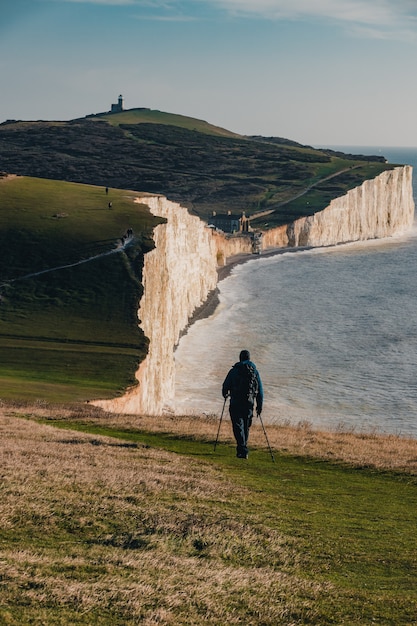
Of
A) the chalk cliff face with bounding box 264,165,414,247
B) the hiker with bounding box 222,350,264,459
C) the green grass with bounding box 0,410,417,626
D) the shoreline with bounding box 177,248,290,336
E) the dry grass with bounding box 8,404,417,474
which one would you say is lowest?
the dry grass with bounding box 8,404,417,474

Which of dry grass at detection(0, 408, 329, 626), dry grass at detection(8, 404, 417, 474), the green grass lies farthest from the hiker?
dry grass at detection(8, 404, 417, 474)

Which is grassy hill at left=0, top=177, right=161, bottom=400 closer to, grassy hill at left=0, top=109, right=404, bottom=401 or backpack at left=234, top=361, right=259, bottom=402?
grassy hill at left=0, top=109, right=404, bottom=401

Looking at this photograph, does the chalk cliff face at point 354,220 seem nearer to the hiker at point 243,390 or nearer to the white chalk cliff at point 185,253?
the white chalk cliff at point 185,253

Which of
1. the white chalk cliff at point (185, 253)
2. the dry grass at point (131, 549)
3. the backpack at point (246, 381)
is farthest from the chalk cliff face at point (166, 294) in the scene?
the dry grass at point (131, 549)

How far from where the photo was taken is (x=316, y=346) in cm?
7469

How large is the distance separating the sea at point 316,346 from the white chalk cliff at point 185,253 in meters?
2.42

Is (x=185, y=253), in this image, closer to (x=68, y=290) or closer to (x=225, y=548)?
(x=68, y=290)

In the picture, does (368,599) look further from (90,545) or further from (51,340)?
(51,340)

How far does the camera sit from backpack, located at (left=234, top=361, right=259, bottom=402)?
63.6 ft

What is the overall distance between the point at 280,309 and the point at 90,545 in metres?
81.5

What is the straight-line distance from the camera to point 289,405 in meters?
55.3

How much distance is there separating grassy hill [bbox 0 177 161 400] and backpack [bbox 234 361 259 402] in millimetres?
16393

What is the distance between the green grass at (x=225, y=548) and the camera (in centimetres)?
1000

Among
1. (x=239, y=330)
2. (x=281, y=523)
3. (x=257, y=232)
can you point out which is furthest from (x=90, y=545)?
(x=257, y=232)
